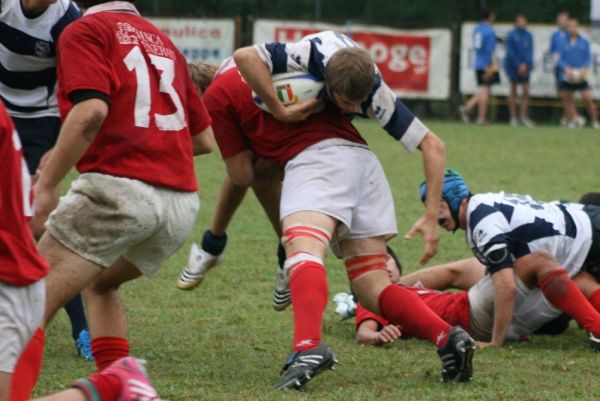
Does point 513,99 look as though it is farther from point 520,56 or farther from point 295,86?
point 295,86

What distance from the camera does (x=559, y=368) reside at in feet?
17.3

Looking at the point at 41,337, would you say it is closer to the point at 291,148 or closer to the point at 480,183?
the point at 291,148

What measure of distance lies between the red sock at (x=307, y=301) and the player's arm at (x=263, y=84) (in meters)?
0.66

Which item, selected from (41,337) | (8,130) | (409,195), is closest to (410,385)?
(41,337)

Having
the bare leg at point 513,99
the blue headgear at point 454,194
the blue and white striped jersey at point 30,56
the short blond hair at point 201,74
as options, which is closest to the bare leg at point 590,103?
the bare leg at point 513,99

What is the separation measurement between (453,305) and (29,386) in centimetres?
298

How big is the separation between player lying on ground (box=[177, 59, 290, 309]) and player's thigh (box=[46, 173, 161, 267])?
143 cm

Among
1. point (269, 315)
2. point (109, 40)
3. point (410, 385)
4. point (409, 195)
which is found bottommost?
point (409, 195)

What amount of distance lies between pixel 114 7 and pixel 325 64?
94 centimetres

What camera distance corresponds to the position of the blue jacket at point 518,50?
1999 centimetres

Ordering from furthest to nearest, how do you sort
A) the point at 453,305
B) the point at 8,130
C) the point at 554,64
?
1. the point at 554,64
2. the point at 453,305
3. the point at 8,130

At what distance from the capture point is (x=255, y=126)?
17.8 feet

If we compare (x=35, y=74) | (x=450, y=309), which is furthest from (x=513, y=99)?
(x=35, y=74)

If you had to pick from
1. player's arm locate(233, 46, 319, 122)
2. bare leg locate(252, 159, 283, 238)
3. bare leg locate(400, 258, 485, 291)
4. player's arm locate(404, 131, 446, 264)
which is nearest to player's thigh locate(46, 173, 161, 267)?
player's arm locate(233, 46, 319, 122)
